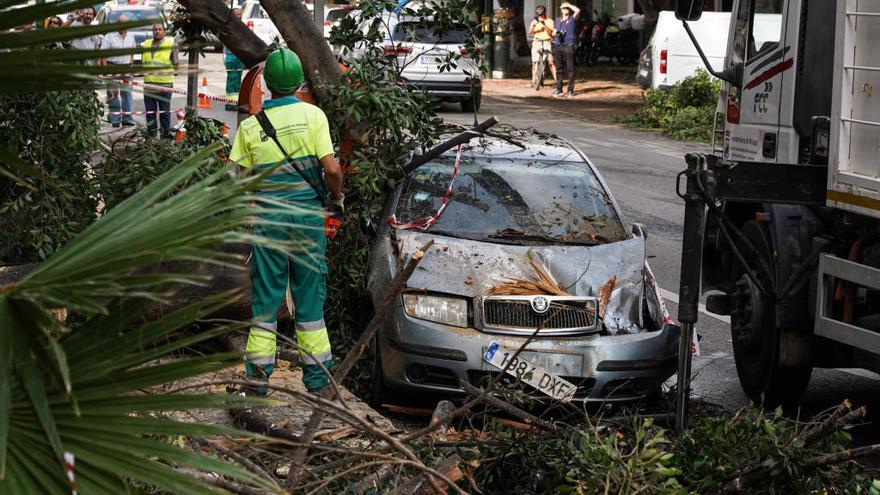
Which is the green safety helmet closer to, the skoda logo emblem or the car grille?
the car grille

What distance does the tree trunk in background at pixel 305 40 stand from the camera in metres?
8.45

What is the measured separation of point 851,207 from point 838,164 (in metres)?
0.24

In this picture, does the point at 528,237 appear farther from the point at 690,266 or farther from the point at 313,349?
the point at 313,349

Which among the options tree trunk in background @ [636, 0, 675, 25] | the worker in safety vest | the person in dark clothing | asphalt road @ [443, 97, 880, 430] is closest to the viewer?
the worker in safety vest

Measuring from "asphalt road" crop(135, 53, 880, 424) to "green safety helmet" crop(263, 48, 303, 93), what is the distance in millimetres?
410

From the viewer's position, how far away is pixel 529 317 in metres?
6.59

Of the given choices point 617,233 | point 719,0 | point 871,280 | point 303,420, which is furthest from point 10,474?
point 719,0

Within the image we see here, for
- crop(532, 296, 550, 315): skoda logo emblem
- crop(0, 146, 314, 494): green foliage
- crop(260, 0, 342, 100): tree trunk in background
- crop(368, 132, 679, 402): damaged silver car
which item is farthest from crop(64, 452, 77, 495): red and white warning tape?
crop(260, 0, 342, 100): tree trunk in background

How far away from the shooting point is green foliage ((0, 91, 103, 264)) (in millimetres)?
7641

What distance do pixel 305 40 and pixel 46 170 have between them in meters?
1.98

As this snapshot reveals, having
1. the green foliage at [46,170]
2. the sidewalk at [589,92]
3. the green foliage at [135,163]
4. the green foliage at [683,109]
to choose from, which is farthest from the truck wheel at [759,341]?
the sidewalk at [589,92]

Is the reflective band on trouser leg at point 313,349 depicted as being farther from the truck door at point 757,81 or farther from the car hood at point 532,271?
the truck door at point 757,81

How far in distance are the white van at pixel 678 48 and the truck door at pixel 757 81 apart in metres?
15.7

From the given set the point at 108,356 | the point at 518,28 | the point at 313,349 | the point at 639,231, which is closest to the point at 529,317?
the point at 313,349
